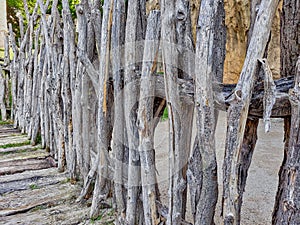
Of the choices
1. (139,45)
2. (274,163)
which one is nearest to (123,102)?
(139,45)

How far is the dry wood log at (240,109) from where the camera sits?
768 millimetres

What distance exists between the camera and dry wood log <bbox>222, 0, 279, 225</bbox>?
2.52 feet

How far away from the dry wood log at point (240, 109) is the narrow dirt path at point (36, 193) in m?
0.80

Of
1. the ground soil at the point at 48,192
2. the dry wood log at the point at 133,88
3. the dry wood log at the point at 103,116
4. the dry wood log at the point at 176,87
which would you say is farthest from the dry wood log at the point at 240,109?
the dry wood log at the point at 103,116

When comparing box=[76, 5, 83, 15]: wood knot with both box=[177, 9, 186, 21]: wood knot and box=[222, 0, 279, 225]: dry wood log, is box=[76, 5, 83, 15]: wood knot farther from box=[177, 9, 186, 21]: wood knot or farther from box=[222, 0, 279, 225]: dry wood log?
box=[222, 0, 279, 225]: dry wood log

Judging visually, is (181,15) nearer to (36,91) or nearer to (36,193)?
(36,193)

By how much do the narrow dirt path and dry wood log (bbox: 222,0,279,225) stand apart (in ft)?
2.63

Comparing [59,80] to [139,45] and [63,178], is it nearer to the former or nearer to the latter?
[63,178]

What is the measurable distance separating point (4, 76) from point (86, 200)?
2.63m

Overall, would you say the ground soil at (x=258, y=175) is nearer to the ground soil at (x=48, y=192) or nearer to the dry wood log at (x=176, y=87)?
the ground soil at (x=48, y=192)

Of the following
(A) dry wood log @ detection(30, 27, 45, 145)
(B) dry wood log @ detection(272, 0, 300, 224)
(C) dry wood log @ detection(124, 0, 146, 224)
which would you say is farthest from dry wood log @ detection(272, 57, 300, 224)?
(A) dry wood log @ detection(30, 27, 45, 145)

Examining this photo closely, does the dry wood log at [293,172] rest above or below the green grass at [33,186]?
above

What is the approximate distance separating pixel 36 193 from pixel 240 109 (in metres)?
1.37

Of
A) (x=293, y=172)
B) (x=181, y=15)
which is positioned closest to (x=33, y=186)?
(x=181, y=15)
